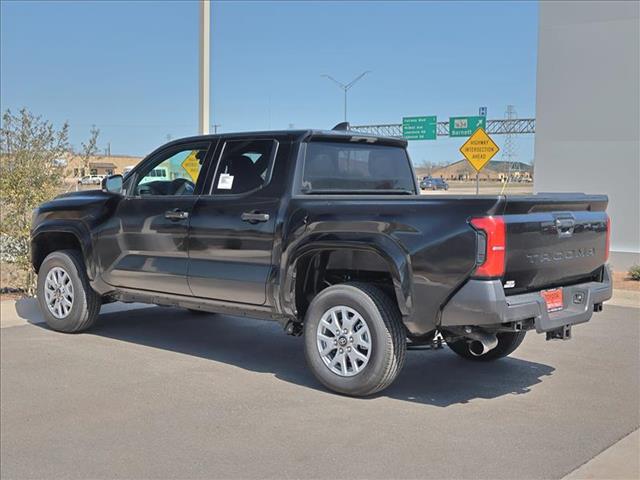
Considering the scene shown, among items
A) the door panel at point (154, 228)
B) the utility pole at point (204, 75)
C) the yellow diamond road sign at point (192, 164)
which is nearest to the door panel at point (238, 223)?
the door panel at point (154, 228)

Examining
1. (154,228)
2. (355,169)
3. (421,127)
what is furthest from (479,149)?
(421,127)

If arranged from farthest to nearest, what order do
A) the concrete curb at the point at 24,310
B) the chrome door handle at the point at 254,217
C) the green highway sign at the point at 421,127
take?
1. the green highway sign at the point at 421,127
2. the concrete curb at the point at 24,310
3. the chrome door handle at the point at 254,217

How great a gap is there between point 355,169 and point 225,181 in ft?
3.91

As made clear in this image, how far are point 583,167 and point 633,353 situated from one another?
25.2ft

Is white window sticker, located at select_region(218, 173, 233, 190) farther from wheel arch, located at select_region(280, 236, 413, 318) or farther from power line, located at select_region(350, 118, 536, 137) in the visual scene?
power line, located at select_region(350, 118, 536, 137)

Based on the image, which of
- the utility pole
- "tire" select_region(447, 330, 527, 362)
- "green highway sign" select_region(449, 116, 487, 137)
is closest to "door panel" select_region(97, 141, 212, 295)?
"tire" select_region(447, 330, 527, 362)

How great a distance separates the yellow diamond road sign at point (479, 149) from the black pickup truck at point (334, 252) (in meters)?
11.2

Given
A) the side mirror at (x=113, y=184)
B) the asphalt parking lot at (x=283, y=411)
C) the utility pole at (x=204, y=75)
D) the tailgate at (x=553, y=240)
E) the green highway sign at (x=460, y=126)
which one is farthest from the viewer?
the green highway sign at (x=460, y=126)

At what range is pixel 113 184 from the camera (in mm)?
7754

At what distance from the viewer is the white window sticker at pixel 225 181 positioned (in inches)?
269

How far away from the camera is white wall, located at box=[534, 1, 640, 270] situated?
1393cm

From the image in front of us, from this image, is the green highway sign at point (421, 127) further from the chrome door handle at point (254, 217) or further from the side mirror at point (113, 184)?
the chrome door handle at point (254, 217)

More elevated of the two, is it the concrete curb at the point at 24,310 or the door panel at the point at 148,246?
the door panel at the point at 148,246

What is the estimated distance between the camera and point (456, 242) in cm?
518
